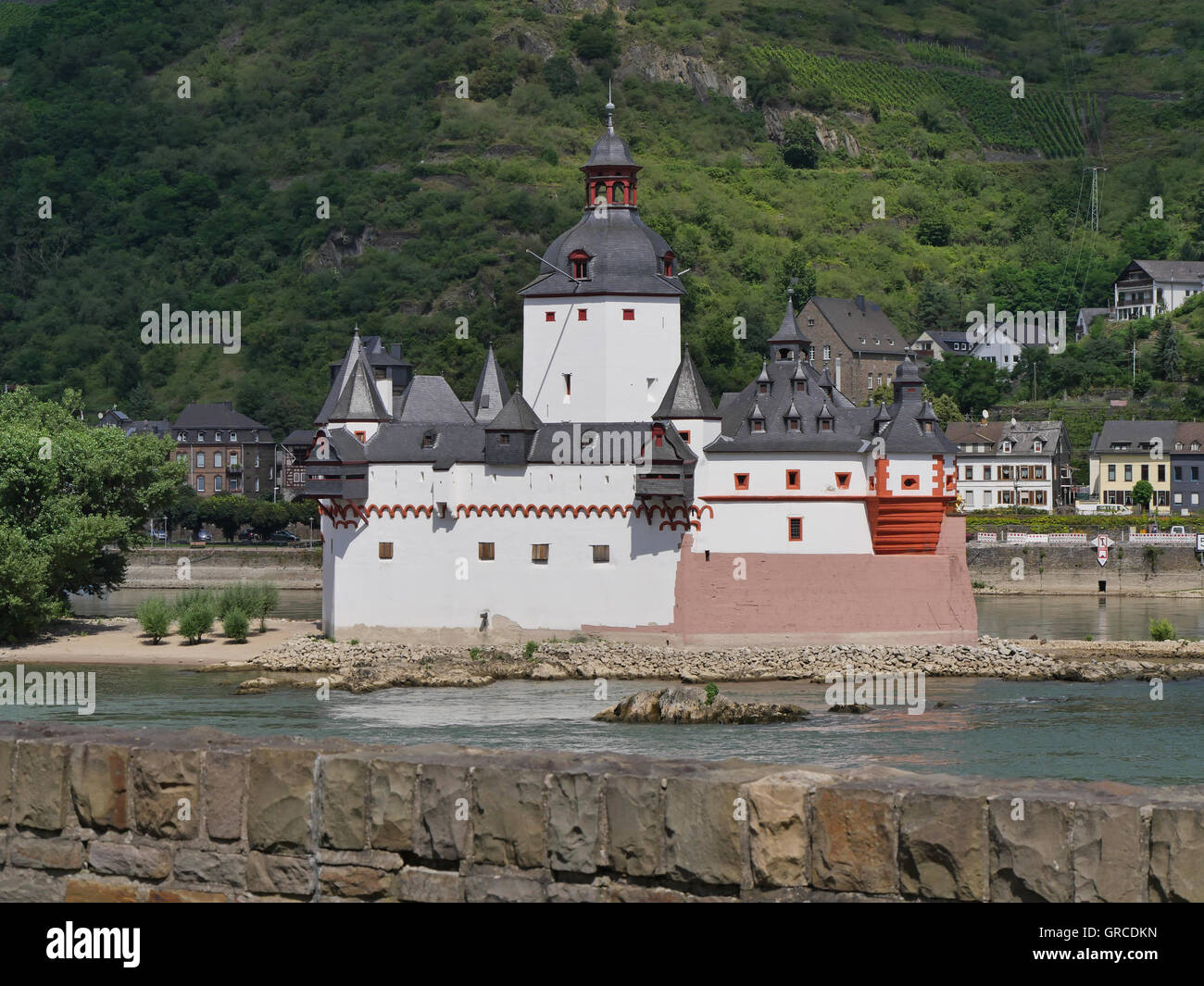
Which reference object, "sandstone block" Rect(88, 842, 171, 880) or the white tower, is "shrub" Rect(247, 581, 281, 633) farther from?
"sandstone block" Rect(88, 842, 171, 880)

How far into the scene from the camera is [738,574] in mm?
56938

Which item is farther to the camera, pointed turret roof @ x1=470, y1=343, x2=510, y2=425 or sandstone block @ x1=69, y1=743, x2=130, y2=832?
pointed turret roof @ x1=470, y1=343, x2=510, y2=425

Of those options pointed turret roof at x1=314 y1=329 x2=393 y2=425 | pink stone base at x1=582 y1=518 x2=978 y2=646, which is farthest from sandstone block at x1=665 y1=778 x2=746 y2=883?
pointed turret roof at x1=314 y1=329 x2=393 y2=425

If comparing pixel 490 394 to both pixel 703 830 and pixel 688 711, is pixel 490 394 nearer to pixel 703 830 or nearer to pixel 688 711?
pixel 688 711

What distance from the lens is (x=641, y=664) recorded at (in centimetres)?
5406

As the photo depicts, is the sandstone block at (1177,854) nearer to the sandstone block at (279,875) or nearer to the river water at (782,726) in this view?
the sandstone block at (279,875)

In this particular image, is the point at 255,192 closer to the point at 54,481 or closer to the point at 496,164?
the point at 496,164

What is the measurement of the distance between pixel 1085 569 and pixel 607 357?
4516 cm

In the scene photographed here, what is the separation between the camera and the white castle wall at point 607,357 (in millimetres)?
59656

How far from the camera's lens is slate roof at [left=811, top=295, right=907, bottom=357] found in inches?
5531
